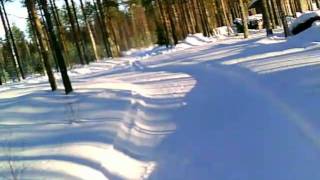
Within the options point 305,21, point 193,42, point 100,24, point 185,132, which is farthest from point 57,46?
point 100,24

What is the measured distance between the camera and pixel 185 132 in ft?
29.4

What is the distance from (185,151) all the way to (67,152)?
1979 millimetres

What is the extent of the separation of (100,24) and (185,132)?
4039 centimetres

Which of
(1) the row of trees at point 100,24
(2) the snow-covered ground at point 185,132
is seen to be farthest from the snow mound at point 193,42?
(2) the snow-covered ground at point 185,132

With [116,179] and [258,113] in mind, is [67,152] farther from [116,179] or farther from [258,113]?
[258,113]

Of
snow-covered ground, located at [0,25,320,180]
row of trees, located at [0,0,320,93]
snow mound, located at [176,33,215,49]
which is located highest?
row of trees, located at [0,0,320,93]

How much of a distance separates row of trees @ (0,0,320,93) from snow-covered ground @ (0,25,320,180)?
17.3 ft

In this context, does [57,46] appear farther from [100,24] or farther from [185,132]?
[100,24]

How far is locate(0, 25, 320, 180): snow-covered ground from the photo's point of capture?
6422 mm

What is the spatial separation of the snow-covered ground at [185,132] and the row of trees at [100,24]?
5.28m

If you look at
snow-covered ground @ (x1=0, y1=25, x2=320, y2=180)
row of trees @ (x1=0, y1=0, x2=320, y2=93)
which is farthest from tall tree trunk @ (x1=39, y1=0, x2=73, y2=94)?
snow-covered ground @ (x1=0, y1=25, x2=320, y2=180)

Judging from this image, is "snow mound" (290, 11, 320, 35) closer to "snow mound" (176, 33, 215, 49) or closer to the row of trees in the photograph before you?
the row of trees

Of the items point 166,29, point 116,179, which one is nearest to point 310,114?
point 116,179

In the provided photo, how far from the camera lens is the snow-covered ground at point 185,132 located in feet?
21.1
